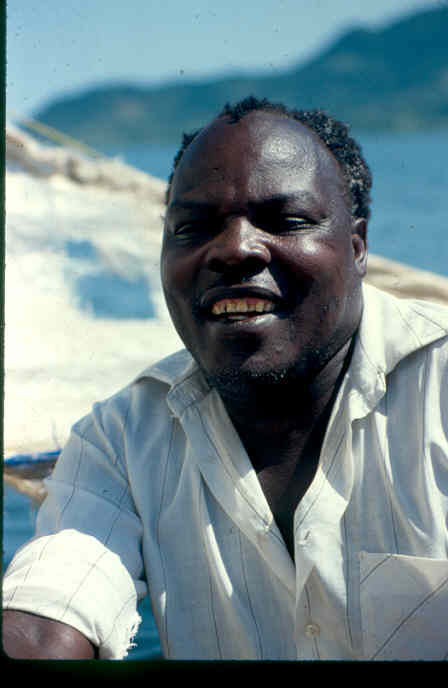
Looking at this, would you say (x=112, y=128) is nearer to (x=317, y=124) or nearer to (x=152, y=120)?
(x=152, y=120)

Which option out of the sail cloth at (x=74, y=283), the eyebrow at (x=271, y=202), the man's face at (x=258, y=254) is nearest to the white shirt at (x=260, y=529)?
the man's face at (x=258, y=254)

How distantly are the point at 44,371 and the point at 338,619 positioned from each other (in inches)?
116

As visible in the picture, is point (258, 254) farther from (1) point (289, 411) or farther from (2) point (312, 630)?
(2) point (312, 630)

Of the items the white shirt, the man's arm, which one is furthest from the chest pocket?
the man's arm

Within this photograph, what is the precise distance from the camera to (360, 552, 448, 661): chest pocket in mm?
1714

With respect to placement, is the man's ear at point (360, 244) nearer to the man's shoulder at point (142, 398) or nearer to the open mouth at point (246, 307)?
the open mouth at point (246, 307)

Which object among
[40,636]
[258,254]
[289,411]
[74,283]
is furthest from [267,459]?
[74,283]

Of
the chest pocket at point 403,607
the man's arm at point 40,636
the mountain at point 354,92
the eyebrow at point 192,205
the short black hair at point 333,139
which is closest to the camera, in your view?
the man's arm at point 40,636

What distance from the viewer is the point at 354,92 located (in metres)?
9.51

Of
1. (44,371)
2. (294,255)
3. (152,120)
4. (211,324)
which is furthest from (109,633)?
(152,120)

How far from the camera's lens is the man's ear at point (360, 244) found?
1984 millimetres

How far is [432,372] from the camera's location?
182cm

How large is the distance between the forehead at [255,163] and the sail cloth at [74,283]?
1879mm

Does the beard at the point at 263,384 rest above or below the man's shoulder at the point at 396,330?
below
